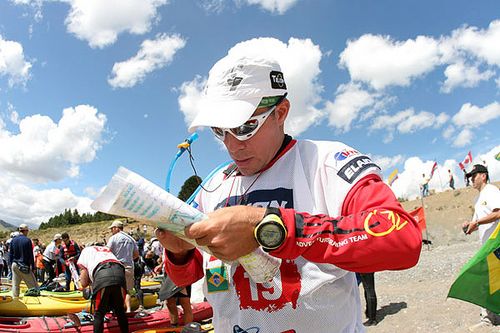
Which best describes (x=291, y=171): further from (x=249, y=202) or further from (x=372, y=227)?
(x=372, y=227)

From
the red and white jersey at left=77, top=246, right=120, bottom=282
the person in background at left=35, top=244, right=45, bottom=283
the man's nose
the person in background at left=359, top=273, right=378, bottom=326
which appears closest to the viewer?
the man's nose

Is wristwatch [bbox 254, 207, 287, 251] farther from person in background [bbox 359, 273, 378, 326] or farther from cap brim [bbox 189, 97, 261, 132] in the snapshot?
person in background [bbox 359, 273, 378, 326]

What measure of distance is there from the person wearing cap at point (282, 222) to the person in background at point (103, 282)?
5.49 m

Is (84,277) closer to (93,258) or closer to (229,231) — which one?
(93,258)

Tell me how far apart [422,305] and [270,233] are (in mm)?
8677

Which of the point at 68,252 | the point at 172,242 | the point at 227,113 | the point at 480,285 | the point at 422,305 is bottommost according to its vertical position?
the point at 422,305

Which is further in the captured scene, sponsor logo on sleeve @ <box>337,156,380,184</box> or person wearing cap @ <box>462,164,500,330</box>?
person wearing cap @ <box>462,164,500,330</box>

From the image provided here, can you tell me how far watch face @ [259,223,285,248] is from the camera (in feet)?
4.11

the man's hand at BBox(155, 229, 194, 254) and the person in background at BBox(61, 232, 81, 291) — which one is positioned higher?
the person in background at BBox(61, 232, 81, 291)

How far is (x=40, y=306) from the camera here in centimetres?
955

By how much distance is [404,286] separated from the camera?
11555 millimetres

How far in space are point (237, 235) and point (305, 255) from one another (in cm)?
23

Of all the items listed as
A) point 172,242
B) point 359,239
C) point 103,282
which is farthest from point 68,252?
point 359,239

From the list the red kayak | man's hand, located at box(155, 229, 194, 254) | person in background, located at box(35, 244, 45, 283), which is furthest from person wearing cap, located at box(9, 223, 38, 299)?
man's hand, located at box(155, 229, 194, 254)
